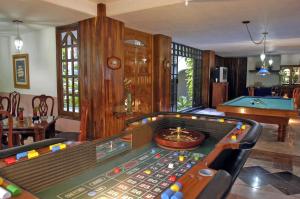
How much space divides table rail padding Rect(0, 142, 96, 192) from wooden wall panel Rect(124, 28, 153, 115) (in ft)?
11.3

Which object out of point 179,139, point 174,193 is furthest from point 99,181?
point 179,139

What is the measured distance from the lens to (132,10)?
11.7 ft

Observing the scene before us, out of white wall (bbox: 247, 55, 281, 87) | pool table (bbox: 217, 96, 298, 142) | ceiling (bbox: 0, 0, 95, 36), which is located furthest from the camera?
white wall (bbox: 247, 55, 281, 87)

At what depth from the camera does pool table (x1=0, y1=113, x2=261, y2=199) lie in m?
1.09

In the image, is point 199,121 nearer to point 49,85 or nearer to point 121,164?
point 121,164

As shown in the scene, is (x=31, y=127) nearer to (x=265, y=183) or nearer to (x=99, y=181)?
(x=99, y=181)

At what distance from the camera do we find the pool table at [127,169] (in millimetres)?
1091

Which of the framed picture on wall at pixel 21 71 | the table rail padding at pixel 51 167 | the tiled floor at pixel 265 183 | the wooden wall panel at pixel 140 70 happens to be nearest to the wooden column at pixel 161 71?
the wooden wall panel at pixel 140 70

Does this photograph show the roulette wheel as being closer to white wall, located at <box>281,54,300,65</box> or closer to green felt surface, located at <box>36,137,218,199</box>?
green felt surface, located at <box>36,137,218,199</box>

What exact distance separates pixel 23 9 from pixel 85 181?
331 centimetres

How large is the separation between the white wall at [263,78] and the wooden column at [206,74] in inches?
130

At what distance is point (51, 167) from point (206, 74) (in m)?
8.67

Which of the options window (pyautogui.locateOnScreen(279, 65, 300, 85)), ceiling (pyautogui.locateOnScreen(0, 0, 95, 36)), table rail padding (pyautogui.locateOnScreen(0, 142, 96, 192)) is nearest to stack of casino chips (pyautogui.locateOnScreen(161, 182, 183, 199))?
table rail padding (pyautogui.locateOnScreen(0, 142, 96, 192))

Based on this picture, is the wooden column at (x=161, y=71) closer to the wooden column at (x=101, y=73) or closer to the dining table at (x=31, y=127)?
the wooden column at (x=101, y=73)
